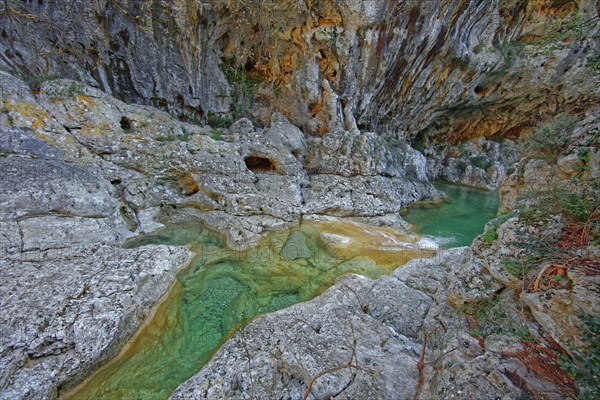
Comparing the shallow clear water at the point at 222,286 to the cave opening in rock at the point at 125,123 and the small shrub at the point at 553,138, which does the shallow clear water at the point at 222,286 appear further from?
the cave opening in rock at the point at 125,123

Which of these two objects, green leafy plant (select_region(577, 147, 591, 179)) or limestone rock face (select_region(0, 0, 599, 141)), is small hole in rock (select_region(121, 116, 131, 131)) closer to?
limestone rock face (select_region(0, 0, 599, 141))

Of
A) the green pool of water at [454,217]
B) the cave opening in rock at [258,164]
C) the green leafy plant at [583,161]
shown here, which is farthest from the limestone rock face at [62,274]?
the green pool of water at [454,217]

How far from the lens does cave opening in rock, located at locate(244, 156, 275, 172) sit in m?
11.1

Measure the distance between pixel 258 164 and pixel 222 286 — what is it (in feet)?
21.4

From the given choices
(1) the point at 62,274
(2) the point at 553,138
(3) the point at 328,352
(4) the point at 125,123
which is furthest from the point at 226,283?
(4) the point at 125,123

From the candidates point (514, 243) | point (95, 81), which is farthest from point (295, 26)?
point (514, 243)

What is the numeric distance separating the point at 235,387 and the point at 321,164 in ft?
30.8

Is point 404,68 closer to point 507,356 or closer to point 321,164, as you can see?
point 321,164

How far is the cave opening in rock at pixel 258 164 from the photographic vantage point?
437 inches

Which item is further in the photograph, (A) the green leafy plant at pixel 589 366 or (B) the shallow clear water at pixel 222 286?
(B) the shallow clear water at pixel 222 286

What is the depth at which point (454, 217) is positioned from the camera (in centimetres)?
1198

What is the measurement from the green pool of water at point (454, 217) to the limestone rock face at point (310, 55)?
5.83 m

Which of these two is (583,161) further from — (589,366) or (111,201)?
(111,201)

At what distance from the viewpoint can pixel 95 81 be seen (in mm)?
10305
